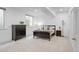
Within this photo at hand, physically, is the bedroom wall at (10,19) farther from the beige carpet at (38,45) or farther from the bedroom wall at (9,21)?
the beige carpet at (38,45)

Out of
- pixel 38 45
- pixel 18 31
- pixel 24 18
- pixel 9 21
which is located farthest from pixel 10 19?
pixel 38 45

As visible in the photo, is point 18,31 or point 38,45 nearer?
point 38,45

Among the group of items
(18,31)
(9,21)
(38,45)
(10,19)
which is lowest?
(38,45)

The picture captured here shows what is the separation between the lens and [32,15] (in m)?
3.85

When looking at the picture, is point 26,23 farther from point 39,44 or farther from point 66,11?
point 66,11

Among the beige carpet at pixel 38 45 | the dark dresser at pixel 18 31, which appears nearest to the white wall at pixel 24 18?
the dark dresser at pixel 18 31

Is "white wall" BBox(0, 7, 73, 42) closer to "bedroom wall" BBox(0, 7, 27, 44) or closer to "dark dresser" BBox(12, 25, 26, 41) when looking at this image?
"bedroom wall" BBox(0, 7, 27, 44)

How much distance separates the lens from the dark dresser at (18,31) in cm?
443

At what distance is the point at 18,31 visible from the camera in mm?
4848

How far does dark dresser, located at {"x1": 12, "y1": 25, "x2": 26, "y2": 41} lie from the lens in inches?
175

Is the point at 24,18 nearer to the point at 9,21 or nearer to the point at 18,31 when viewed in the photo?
the point at 18,31

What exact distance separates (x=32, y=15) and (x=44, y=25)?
0.67m

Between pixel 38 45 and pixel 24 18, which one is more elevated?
pixel 24 18
